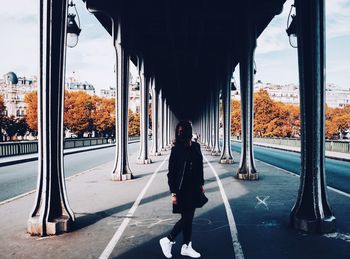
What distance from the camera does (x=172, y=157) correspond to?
5.43m

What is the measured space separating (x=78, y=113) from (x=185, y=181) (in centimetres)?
8007

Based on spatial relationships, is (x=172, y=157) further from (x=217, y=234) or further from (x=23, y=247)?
(x=23, y=247)

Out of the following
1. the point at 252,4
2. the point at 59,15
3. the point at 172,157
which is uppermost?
the point at 252,4

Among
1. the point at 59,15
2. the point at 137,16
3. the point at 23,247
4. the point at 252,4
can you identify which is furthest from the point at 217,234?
the point at 137,16

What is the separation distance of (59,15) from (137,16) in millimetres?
10394

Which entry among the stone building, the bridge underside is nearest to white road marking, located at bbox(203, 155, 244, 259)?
the bridge underside

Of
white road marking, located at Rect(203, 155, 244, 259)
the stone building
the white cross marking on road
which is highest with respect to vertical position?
the stone building

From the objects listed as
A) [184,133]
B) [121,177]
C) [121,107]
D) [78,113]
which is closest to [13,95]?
[78,113]

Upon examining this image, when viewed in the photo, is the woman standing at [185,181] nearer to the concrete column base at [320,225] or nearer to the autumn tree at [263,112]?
the concrete column base at [320,225]

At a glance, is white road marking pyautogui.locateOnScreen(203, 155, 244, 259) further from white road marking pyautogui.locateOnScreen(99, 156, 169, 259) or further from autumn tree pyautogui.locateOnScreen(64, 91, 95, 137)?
autumn tree pyautogui.locateOnScreen(64, 91, 95, 137)

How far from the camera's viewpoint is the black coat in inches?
207

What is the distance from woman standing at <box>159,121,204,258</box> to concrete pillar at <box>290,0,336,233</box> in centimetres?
281

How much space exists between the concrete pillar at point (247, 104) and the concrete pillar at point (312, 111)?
7.18m

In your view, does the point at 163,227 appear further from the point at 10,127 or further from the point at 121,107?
the point at 10,127
